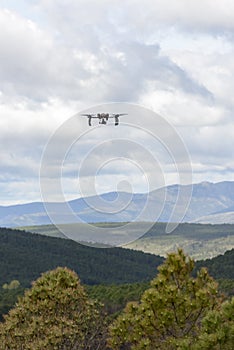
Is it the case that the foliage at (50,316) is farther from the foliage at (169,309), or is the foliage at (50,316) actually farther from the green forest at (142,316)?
the foliage at (169,309)

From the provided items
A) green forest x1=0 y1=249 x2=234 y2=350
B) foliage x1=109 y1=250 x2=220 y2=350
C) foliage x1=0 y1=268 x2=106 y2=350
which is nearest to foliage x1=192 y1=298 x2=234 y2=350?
green forest x1=0 y1=249 x2=234 y2=350

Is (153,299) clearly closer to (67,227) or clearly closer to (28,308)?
(28,308)

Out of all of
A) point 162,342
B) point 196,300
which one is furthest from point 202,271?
point 162,342

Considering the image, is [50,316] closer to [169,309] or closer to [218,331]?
[169,309]

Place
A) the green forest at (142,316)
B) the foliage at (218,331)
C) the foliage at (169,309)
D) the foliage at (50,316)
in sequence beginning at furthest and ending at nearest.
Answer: the foliage at (50,316), the foliage at (169,309), the green forest at (142,316), the foliage at (218,331)

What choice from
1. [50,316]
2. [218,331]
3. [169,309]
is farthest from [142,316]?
[50,316]

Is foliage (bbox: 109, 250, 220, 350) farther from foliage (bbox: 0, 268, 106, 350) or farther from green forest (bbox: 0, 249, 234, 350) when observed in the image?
foliage (bbox: 0, 268, 106, 350)

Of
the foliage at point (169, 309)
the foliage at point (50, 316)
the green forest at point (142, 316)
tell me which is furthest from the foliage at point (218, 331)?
the foliage at point (50, 316)
